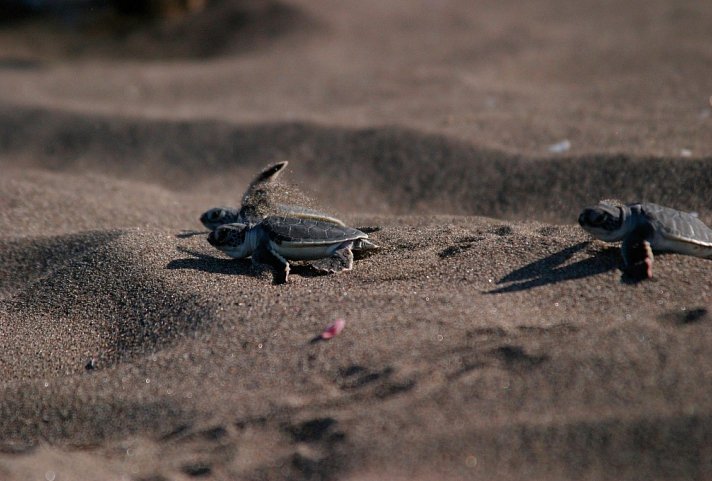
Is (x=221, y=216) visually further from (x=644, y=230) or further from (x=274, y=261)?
(x=644, y=230)

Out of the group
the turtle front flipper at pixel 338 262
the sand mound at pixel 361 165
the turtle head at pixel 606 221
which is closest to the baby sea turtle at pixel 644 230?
the turtle head at pixel 606 221

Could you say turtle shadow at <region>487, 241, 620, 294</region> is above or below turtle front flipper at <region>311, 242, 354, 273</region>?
above

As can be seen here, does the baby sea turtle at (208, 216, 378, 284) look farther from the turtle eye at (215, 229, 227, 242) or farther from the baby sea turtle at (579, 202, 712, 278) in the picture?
the baby sea turtle at (579, 202, 712, 278)

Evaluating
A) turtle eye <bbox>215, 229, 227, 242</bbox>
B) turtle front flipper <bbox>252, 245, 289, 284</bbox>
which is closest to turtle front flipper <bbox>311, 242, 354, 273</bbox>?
turtle front flipper <bbox>252, 245, 289, 284</bbox>

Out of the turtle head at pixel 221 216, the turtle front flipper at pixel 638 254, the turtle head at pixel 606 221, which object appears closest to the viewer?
the turtle front flipper at pixel 638 254

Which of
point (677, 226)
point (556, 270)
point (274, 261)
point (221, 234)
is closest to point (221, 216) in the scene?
point (221, 234)

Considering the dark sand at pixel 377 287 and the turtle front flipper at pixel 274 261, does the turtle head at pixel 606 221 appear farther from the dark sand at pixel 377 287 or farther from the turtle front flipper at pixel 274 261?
the turtle front flipper at pixel 274 261
